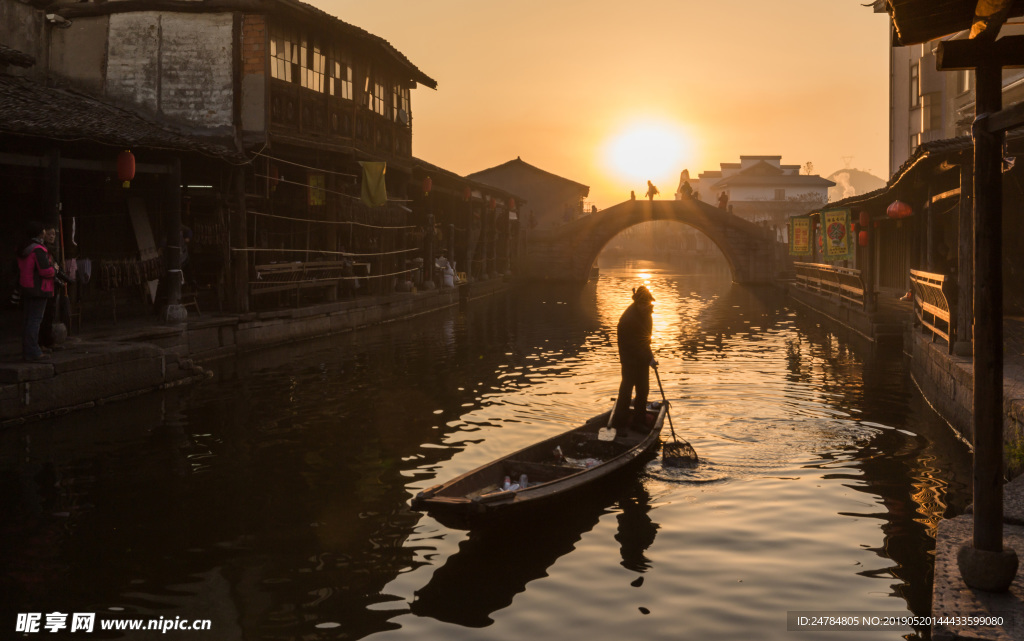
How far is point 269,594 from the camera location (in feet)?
18.9

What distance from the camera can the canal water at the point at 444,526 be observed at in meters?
5.61

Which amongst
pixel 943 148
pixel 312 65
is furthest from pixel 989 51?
pixel 312 65

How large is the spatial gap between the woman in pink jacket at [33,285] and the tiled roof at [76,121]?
1.88 meters

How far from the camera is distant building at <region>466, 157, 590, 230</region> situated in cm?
5675

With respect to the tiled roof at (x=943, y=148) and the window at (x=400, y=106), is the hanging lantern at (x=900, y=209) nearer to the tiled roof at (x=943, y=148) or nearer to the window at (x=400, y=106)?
the tiled roof at (x=943, y=148)

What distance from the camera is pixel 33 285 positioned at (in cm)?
1100

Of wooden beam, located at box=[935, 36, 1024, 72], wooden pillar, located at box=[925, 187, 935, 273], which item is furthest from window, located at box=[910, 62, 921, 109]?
wooden beam, located at box=[935, 36, 1024, 72]

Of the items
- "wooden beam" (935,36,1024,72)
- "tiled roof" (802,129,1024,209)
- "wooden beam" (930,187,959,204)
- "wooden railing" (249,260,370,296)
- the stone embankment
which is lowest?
the stone embankment

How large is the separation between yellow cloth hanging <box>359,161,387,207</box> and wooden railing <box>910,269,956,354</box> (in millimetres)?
12769

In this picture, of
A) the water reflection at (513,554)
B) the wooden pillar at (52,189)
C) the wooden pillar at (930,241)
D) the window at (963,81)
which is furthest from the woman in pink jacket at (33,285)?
the window at (963,81)

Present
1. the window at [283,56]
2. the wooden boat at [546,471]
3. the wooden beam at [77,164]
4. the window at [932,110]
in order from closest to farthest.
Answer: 1. the wooden boat at [546,471]
2. the wooden beam at [77,164]
3. the window at [283,56]
4. the window at [932,110]

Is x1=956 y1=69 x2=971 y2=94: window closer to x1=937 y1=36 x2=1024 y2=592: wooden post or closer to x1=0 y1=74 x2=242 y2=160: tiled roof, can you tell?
x1=0 y1=74 x2=242 y2=160: tiled roof

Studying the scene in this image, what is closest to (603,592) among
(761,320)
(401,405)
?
(401,405)

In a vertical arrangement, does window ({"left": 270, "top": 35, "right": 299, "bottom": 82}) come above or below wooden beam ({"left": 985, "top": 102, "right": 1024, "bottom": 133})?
above
